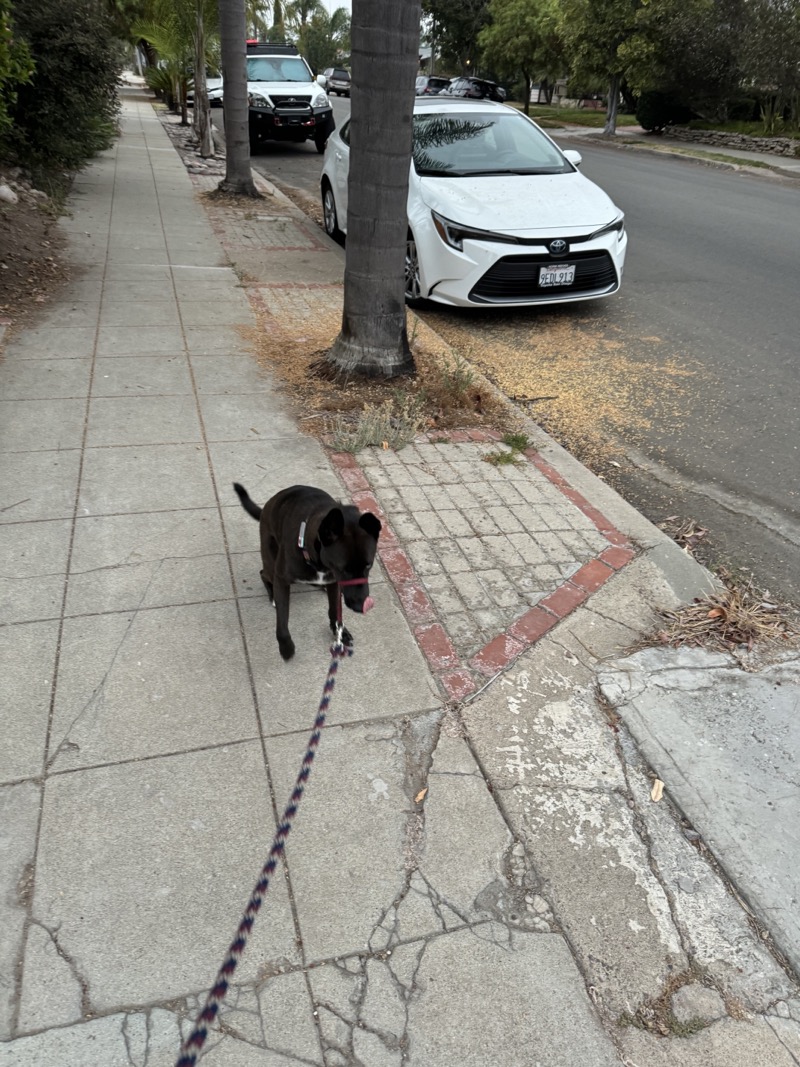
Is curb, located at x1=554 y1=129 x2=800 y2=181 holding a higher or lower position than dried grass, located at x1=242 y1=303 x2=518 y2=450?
higher

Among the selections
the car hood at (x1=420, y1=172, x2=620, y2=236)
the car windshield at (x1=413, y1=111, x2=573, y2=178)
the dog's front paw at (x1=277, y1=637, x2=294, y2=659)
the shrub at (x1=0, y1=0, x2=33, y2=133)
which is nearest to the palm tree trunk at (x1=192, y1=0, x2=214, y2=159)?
the shrub at (x1=0, y1=0, x2=33, y2=133)

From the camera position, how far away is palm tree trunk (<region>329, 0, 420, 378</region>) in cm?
522

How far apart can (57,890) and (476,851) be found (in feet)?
4.46

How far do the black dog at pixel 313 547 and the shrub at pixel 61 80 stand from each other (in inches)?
392

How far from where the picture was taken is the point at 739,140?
88.6 ft

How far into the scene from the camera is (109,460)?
4.81m

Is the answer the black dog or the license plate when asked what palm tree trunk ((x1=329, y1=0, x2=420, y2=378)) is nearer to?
the license plate

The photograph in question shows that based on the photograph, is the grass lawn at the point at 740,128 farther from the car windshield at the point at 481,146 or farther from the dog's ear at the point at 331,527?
the dog's ear at the point at 331,527

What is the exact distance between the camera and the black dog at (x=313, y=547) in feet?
8.44

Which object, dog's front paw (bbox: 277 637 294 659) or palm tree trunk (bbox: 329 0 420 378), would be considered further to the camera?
palm tree trunk (bbox: 329 0 420 378)

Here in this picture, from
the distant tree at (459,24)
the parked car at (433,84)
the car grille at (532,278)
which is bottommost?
the car grille at (532,278)

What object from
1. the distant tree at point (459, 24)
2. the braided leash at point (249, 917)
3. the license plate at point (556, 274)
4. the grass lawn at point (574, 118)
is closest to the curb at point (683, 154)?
the grass lawn at point (574, 118)

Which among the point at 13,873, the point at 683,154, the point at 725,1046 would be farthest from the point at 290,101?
the point at 725,1046

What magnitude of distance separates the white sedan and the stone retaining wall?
20.9 m
